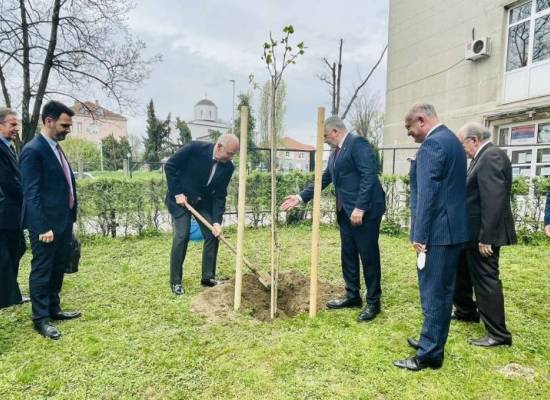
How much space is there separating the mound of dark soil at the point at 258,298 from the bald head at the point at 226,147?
158 cm

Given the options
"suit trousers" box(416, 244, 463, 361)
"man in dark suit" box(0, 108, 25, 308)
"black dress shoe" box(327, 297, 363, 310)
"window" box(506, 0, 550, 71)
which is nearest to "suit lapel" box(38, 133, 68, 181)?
"man in dark suit" box(0, 108, 25, 308)

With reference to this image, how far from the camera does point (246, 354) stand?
2.93m

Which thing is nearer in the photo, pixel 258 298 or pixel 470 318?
pixel 470 318

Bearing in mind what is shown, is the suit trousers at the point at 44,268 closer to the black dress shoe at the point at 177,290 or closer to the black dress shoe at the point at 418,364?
the black dress shoe at the point at 177,290

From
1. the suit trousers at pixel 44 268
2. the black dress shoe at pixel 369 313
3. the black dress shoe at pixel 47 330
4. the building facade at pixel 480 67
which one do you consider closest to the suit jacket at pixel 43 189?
the suit trousers at pixel 44 268

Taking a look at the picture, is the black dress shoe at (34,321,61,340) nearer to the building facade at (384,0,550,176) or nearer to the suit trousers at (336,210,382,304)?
the suit trousers at (336,210,382,304)

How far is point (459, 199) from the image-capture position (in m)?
2.52

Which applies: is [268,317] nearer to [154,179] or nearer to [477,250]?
[477,250]

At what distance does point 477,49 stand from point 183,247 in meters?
13.2

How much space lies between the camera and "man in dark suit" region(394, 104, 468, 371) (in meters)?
2.46

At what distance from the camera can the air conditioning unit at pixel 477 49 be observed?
12523mm

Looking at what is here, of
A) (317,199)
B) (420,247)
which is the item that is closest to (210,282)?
(317,199)

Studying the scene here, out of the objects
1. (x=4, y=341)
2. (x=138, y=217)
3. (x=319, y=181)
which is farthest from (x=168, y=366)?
(x=138, y=217)

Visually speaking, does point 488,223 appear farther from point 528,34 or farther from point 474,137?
point 528,34
